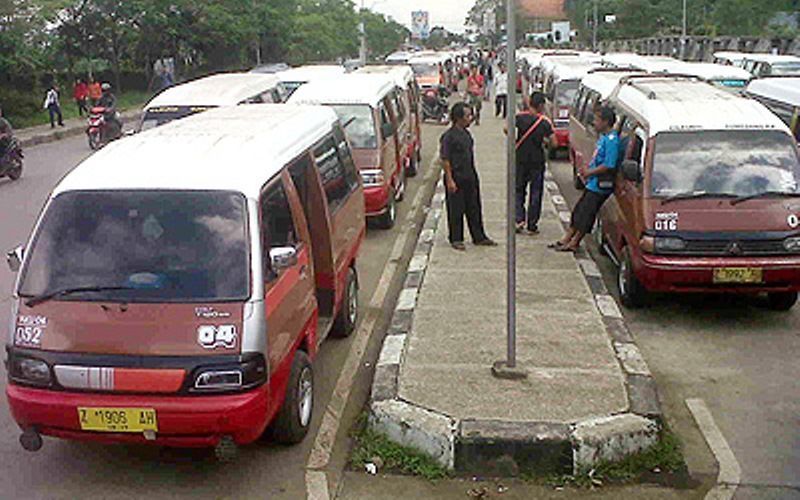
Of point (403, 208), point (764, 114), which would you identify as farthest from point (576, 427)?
point (403, 208)

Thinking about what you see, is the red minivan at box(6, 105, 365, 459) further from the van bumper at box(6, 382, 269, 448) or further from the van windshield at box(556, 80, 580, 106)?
the van windshield at box(556, 80, 580, 106)

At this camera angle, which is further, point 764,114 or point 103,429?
point 764,114

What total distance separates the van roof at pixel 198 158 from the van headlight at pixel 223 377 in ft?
3.26

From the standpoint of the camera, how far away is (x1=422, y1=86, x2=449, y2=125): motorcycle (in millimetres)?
26125

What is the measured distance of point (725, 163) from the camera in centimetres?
778

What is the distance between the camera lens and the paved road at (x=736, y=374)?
5.19 m

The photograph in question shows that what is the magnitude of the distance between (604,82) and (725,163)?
5.16m

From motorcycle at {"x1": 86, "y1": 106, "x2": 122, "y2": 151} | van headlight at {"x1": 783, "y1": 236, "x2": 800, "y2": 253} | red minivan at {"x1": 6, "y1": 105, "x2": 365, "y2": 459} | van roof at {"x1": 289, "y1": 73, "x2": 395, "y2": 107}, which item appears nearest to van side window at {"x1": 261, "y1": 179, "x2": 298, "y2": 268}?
red minivan at {"x1": 6, "y1": 105, "x2": 365, "y2": 459}

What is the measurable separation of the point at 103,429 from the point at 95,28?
32.7 m

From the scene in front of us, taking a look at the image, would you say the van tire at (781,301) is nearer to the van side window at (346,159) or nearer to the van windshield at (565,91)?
the van side window at (346,159)

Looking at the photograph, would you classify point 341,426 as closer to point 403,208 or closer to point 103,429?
point 103,429

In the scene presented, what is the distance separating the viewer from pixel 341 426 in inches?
226

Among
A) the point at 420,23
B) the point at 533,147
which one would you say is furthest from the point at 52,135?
the point at 420,23

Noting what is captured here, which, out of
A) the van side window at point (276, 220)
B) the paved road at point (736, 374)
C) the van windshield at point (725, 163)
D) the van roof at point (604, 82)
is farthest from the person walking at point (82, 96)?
the van side window at point (276, 220)
